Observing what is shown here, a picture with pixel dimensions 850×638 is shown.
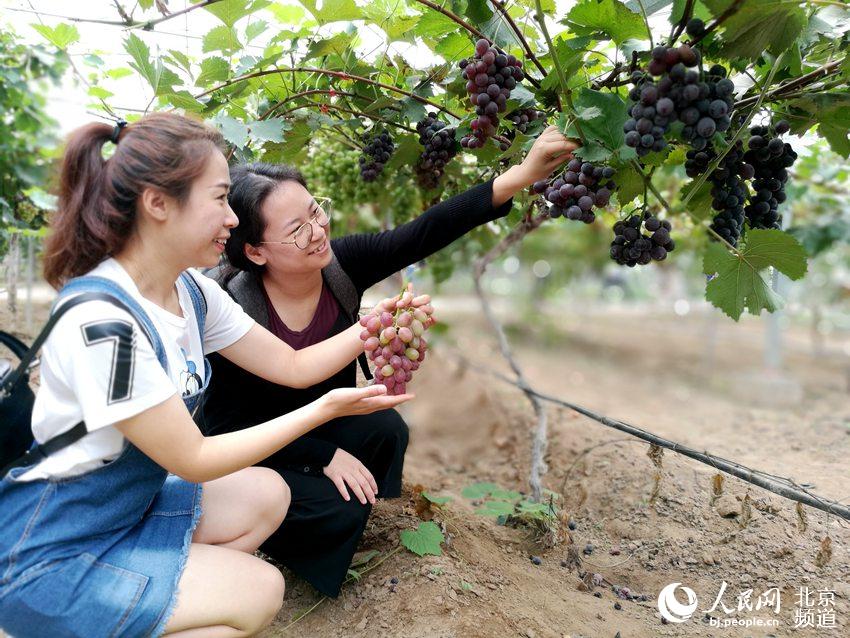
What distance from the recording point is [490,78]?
72.1 inches

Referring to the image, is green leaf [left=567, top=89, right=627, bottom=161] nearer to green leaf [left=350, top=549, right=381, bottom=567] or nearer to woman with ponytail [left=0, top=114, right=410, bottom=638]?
woman with ponytail [left=0, top=114, right=410, bottom=638]

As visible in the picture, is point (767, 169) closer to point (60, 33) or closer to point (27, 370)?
point (27, 370)

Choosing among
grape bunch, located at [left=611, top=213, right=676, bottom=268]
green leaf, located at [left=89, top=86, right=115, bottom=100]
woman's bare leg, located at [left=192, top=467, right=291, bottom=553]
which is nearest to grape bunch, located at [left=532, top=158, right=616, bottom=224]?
grape bunch, located at [left=611, top=213, right=676, bottom=268]

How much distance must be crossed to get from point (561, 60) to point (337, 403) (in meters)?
1.10

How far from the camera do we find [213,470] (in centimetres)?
163

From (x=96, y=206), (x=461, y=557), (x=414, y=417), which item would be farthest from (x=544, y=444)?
(x=414, y=417)

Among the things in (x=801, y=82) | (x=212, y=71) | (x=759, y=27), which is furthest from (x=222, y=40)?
(x=801, y=82)

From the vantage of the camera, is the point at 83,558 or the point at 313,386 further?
the point at 313,386

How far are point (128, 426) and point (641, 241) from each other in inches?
53.8

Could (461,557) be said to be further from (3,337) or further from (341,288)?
(3,337)

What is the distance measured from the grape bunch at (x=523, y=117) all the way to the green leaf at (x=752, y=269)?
25.7 inches

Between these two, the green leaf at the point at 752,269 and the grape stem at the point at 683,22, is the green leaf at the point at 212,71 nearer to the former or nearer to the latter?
the grape stem at the point at 683,22

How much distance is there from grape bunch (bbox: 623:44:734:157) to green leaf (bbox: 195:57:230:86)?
51.7 inches

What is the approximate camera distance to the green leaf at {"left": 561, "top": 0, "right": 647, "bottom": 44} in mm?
1724
